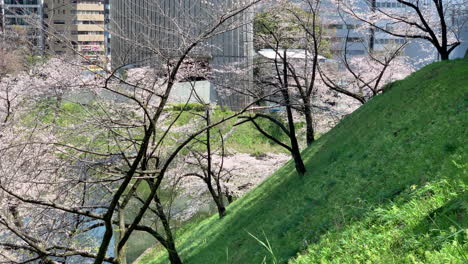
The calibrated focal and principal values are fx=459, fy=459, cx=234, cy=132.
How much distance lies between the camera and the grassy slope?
13.5 ft

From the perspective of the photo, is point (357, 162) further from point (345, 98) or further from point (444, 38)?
point (345, 98)

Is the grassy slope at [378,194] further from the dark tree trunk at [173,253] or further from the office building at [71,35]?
the office building at [71,35]

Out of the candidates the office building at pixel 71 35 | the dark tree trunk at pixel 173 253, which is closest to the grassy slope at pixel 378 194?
the dark tree trunk at pixel 173 253

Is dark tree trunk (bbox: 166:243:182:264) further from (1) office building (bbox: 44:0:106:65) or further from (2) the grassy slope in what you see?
(1) office building (bbox: 44:0:106:65)

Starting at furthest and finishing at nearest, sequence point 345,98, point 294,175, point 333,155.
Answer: point 345,98 → point 294,175 → point 333,155

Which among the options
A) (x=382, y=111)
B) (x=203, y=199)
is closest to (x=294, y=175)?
(x=382, y=111)

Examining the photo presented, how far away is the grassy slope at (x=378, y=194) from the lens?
4.11m

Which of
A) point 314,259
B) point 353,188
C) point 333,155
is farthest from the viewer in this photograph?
point 333,155

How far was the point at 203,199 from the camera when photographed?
64.4 ft

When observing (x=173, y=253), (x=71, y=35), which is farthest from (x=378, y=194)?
(x=71, y=35)

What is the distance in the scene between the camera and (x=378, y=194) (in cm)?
639

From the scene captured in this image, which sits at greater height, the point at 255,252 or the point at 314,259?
the point at 314,259

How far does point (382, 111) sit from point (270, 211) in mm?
3148

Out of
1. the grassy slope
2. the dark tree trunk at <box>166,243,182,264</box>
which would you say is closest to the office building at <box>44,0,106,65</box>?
the grassy slope
